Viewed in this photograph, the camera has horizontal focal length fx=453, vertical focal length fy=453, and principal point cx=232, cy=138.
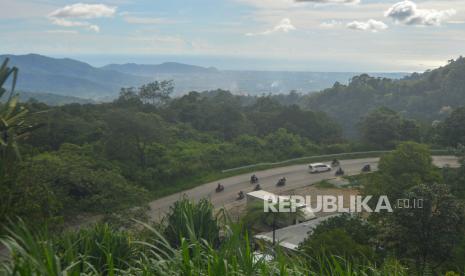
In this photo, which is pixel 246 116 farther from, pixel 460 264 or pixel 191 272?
pixel 191 272

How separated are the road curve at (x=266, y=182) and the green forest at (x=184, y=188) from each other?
0.88m

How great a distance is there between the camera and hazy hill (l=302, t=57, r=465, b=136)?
233ft

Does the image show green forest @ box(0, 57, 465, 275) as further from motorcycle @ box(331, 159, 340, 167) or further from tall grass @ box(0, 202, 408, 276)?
motorcycle @ box(331, 159, 340, 167)

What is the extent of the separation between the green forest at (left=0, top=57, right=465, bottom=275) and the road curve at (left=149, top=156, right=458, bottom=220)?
0.88 m

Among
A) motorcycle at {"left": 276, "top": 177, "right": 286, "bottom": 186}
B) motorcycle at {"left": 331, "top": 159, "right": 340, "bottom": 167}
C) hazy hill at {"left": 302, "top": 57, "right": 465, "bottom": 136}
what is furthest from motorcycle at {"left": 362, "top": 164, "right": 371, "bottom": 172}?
hazy hill at {"left": 302, "top": 57, "right": 465, "bottom": 136}

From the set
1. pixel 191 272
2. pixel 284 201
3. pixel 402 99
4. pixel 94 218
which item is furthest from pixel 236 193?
pixel 402 99

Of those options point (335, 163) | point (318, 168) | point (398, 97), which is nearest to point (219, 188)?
point (318, 168)

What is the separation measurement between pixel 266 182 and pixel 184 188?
4.64 m

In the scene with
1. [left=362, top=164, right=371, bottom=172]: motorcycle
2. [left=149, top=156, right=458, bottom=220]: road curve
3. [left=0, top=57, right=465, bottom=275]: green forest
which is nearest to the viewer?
[left=0, top=57, right=465, bottom=275]: green forest

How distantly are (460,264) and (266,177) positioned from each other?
1623cm

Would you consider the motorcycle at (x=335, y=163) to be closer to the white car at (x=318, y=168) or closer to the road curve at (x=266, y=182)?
Answer: the road curve at (x=266, y=182)

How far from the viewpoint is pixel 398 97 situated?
78312mm

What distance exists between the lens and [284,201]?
675 inches

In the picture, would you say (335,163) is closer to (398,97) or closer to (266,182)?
(266,182)
